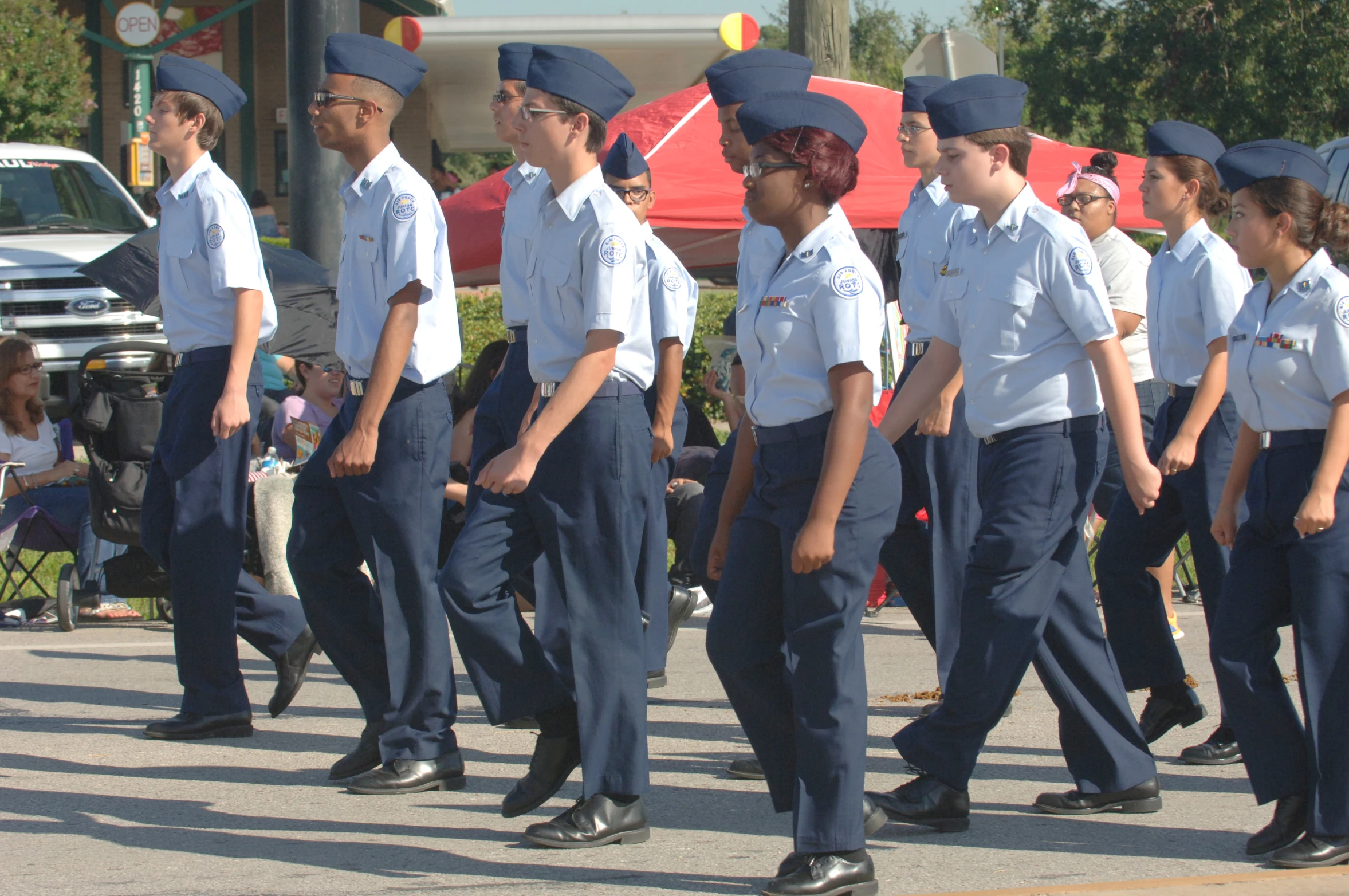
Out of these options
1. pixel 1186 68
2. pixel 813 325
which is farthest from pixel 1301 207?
pixel 1186 68

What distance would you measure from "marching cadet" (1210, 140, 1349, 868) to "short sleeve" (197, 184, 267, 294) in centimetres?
313

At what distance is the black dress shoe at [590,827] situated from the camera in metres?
4.34

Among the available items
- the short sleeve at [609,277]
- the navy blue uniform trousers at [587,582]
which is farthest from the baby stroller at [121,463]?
the short sleeve at [609,277]

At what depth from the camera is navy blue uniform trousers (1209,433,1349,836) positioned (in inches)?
164

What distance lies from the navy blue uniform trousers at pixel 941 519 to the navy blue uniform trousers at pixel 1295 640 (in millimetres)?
1217

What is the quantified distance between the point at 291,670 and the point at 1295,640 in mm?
3496

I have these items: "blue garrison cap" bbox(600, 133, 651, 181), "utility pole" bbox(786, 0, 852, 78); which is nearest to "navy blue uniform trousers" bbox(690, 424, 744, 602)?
"blue garrison cap" bbox(600, 133, 651, 181)

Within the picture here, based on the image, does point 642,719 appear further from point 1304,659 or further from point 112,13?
point 112,13

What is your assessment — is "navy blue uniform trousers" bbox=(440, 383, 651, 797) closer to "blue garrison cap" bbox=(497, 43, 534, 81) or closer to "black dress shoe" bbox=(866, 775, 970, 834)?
"black dress shoe" bbox=(866, 775, 970, 834)

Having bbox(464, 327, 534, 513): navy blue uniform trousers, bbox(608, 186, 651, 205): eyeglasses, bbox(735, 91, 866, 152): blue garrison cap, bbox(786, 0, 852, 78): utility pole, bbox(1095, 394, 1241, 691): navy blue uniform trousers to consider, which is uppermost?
bbox(786, 0, 852, 78): utility pole

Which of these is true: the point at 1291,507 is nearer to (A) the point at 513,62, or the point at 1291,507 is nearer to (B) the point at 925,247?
(B) the point at 925,247

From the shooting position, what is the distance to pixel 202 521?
5621 mm

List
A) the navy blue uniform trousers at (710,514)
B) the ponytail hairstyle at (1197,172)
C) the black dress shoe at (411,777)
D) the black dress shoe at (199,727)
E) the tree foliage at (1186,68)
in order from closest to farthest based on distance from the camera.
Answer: the black dress shoe at (411,777), the navy blue uniform trousers at (710,514), the ponytail hairstyle at (1197,172), the black dress shoe at (199,727), the tree foliage at (1186,68)

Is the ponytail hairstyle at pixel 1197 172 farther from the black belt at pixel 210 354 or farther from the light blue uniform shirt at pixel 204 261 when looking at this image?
the black belt at pixel 210 354
